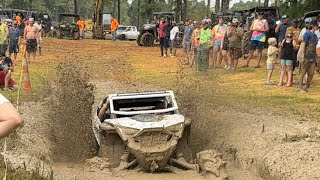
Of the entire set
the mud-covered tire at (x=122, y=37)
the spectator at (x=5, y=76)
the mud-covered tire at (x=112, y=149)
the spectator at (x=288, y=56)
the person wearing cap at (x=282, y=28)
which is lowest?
the mud-covered tire at (x=122, y=37)

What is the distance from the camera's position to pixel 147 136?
908 cm

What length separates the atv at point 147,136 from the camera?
908 cm

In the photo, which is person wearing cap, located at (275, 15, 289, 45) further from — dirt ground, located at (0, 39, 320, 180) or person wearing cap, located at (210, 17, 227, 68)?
dirt ground, located at (0, 39, 320, 180)

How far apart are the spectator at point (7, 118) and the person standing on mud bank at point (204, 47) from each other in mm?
16721

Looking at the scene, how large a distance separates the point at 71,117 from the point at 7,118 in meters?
8.88

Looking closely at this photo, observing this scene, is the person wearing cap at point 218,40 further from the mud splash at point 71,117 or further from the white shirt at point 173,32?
the mud splash at point 71,117

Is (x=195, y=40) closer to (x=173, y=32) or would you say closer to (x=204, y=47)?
(x=204, y=47)

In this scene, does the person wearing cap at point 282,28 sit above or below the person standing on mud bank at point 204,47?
above

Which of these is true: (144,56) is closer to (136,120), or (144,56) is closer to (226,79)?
(226,79)

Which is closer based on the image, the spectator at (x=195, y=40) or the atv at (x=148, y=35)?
the spectator at (x=195, y=40)

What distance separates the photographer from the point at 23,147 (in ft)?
31.9

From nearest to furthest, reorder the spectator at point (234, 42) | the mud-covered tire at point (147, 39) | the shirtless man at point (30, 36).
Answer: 1. the spectator at point (234, 42)
2. the shirtless man at point (30, 36)
3. the mud-covered tire at point (147, 39)

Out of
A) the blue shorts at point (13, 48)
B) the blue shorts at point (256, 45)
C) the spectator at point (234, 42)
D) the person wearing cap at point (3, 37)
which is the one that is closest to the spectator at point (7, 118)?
the spectator at point (234, 42)

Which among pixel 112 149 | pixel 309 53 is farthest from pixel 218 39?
pixel 112 149
